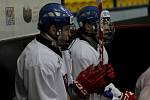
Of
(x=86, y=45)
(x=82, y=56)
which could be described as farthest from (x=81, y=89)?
(x=86, y=45)

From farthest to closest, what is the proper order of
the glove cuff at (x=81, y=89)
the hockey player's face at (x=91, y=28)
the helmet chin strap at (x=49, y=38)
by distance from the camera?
1. the hockey player's face at (x=91, y=28)
2. the glove cuff at (x=81, y=89)
3. the helmet chin strap at (x=49, y=38)

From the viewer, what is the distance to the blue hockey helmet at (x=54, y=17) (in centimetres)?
213

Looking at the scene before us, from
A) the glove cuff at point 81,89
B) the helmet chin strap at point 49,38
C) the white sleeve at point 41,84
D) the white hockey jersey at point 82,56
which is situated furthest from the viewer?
the white hockey jersey at point 82,56

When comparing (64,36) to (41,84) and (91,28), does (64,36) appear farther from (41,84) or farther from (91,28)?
(91,28)

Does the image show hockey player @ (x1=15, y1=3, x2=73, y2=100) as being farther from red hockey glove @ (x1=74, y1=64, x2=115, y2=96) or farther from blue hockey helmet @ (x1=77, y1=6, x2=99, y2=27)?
blue hockey helmet @ (x1=77, y1=6, x2=99, y2=27)

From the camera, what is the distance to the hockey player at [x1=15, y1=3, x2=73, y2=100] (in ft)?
6.50

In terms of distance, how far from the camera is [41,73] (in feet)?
6.43

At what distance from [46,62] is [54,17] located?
30cm

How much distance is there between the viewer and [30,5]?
2.80 m

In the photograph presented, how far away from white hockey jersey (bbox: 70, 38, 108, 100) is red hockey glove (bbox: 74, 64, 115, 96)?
0.26 metres

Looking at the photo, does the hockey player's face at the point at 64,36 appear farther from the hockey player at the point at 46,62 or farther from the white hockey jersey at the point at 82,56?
the white hockey jersey at the point at 82,56

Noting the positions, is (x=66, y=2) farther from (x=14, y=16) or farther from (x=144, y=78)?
(x=144, y=78)

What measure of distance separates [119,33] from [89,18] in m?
1.35

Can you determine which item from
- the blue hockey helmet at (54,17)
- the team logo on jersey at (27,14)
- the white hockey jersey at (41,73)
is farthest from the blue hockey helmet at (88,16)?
the white hockey jersey at (41,73)
